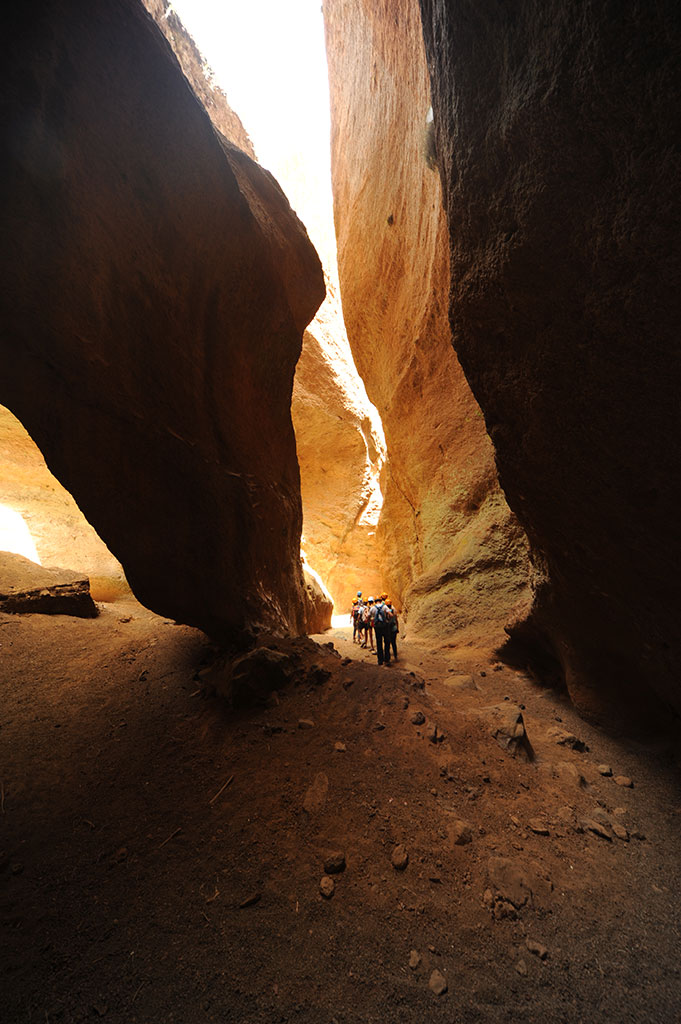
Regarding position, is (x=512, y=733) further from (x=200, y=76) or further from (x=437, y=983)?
(x=200, y=76)

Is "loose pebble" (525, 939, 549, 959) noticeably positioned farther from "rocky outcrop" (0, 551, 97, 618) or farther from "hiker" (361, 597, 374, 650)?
"rocky outcrop" (0, 551, 97, 618)

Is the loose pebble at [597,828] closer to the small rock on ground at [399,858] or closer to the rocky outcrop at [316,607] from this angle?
the small rock on ground at [399,858]

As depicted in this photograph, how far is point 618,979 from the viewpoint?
4.91 ft

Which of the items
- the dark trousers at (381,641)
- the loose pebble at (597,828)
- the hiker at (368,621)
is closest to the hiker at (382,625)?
the dark trousers at (381,641)

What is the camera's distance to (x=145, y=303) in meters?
3.53

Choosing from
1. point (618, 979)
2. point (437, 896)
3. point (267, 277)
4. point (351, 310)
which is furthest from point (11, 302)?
point (351, 310)

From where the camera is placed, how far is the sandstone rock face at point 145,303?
2.83 metres

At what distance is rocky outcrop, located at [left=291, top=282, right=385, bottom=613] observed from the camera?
1644 cm

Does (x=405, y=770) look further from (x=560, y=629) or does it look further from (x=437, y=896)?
(x=560, y=629)

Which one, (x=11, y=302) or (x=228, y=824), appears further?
(x=11, y=302)

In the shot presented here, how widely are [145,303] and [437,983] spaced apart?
4.56 metres

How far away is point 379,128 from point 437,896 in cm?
1334

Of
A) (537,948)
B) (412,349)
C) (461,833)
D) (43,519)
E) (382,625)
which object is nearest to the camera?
(537,948)

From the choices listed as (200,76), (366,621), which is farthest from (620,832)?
(200,76)
